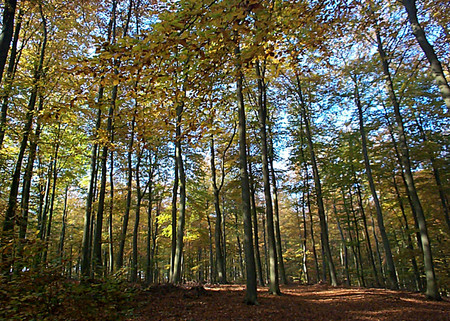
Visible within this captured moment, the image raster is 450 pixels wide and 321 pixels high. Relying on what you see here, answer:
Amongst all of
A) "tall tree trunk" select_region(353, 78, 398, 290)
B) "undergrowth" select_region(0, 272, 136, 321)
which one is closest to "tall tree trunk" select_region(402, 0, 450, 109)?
"tall tree trunk" select_region(353, 78, 398, 290)

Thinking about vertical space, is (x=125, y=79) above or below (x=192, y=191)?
below

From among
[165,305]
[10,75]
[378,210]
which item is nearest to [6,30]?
[10,75]

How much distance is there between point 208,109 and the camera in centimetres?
391

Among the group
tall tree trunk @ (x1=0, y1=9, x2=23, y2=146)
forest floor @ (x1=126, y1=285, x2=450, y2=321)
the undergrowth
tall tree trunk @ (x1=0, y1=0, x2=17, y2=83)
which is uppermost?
tall tree trunk @ (x1=0, y1=9, x2=23, y2=146)

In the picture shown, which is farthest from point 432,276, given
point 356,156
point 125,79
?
point 125,79

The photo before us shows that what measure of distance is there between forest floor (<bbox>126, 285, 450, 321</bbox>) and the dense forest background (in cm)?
88

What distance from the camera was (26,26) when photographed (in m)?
9.58

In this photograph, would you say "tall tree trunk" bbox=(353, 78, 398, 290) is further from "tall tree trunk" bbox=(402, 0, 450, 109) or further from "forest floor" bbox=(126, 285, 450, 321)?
"tall tree trunk" bbox=(402, 0, 450, 109)

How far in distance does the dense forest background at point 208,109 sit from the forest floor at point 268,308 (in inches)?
34.5

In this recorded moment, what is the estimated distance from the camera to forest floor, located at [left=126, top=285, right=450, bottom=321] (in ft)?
20.5

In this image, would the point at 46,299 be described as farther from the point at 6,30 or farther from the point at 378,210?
the point at 378,210

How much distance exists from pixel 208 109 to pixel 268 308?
230 inches

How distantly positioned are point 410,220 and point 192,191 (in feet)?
56.3

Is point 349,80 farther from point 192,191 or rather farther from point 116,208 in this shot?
point 116,208
